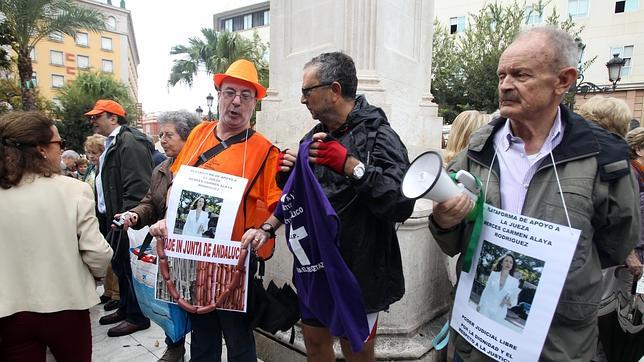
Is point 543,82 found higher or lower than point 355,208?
higher

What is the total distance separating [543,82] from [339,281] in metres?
1.13

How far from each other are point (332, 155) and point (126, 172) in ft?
8.59

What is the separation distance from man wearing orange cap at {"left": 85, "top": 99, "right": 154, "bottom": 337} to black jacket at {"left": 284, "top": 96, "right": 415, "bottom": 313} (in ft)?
7.40

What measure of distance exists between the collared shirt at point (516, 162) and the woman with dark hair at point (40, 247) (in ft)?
6.51

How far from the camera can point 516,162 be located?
156 centimetres

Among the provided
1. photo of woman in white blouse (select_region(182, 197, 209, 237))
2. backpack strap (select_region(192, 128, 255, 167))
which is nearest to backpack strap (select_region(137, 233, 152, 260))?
photo of woman in white blouse (select_region(182, 197, 209, 237))

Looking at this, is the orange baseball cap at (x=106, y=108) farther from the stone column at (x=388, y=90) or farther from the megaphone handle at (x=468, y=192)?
the megaphone handle at (x=468, y=192)

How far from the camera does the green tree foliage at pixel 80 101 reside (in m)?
25.8

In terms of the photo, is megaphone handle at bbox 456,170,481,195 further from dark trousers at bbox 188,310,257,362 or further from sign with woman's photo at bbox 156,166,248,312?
dark trousers at bbox 188,310,257,362

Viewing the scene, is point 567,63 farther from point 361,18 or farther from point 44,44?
point 44,44

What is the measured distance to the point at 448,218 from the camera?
1431 mm

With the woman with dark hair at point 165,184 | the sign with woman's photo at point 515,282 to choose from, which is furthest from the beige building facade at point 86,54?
the sign with woman's photo at point 515,282

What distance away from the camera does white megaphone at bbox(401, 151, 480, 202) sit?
50.6 inches

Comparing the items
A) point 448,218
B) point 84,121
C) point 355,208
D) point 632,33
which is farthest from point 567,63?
point 632,33
